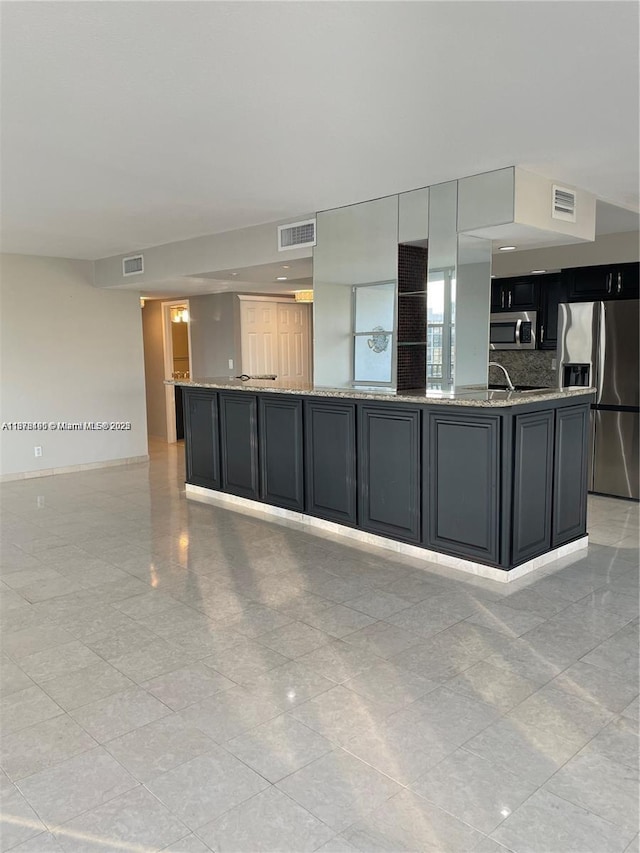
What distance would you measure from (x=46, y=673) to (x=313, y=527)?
8.69 feet

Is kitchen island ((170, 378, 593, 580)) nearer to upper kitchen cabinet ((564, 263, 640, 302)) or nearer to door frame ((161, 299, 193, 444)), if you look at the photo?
upper kitchen cabinet ((564, 263, 640, 302))

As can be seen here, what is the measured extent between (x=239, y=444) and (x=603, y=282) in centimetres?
381

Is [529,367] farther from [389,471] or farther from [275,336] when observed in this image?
[275,336]

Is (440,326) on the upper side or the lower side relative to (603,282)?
lower

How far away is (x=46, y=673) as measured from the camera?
2.93 m

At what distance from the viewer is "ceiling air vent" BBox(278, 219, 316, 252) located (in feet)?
18.0

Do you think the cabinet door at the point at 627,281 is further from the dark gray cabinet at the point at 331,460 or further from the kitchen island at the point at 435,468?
the dark gray cabinet at the point at 331,460

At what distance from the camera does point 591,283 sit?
6258 millimetres

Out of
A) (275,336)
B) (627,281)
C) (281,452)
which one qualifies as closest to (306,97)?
(281,452)

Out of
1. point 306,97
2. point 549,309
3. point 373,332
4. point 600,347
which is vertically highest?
point 306,97

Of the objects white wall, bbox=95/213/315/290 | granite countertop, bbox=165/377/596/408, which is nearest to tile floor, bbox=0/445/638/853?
granite countertop, bbox=165/377/596/408

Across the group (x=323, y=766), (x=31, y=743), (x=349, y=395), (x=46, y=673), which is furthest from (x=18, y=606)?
(x=349, y=395)

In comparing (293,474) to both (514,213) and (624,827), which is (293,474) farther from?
(624,827)

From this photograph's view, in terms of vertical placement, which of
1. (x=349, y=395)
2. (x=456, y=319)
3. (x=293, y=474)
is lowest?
(x=293, y=474)
